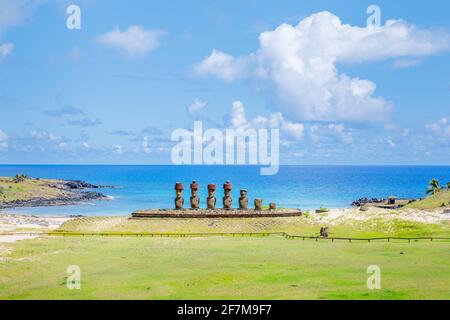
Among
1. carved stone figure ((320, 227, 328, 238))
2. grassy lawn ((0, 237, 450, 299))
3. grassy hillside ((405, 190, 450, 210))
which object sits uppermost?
grassy hillside ((405, 190, 450, 210))

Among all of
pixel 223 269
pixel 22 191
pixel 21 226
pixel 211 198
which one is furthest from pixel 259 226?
pixel 22 191

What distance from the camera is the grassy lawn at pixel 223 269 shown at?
38531 millimetres

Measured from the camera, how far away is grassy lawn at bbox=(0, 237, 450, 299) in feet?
126

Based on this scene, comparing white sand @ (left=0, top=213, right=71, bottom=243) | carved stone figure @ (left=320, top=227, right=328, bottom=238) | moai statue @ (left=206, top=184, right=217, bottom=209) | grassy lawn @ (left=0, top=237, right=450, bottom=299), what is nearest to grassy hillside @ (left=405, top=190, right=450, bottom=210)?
carved stone figure @ (left=320, top=227, right=328, bottom=238)

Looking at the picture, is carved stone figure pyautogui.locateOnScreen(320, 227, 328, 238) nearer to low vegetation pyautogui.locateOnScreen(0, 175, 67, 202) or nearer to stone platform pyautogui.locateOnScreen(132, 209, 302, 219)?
stone platform pyautogui.locateOnScreen(132, 209, 302, 219)

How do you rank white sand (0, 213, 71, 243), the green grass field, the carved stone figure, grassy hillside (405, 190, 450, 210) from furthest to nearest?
grassy hillside (405, 190, 450, 210) < white sand (0, 213, 71, 243) < the carved stone figure < the green grass field

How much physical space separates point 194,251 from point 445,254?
2070cm

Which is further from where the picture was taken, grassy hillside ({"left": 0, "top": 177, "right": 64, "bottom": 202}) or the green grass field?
grassy hillside ({"left": 0, "top": 177, "right": 64, "bottom": 202})

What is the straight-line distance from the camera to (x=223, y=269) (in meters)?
46.7

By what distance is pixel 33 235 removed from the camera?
6950 centimetres

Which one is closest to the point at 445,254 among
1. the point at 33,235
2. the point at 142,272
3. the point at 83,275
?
the point at 142,272

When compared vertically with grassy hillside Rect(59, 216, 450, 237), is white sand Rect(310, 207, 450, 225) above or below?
above

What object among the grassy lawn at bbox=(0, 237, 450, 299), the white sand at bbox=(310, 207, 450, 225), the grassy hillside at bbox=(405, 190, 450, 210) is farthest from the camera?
the grassy hillside at bbox=(405, 190, 450, 210)

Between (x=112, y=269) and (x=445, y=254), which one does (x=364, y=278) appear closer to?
(x=445, y=254)
